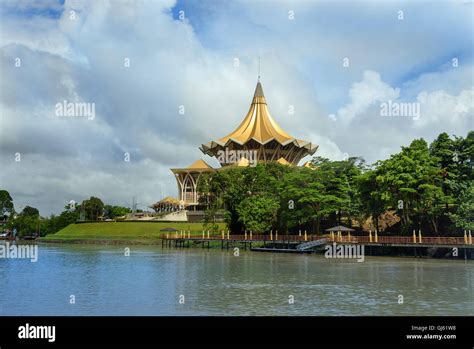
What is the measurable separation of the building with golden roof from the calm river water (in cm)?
5286

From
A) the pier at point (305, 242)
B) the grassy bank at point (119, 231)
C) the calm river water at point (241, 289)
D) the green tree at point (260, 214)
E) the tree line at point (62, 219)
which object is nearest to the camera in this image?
the calm river water at point (241, 289)

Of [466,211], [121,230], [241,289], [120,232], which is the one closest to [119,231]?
[121,230]

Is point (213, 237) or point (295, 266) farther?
point (213, 237)

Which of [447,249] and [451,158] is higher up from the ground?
[451,158]

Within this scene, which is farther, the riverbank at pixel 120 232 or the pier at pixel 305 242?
the riverbank at pixel 120 232

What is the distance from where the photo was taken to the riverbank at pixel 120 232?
61844 mm

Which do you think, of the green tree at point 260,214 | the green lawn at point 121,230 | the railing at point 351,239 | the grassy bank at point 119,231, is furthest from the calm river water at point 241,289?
the green lawn at point 121,230

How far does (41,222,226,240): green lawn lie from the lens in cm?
6319

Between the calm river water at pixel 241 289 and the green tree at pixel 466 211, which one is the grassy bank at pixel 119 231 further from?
the green tree at pixel 466 211

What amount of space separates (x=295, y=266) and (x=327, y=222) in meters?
20.5

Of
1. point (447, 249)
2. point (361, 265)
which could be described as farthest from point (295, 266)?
point (447, 249)
